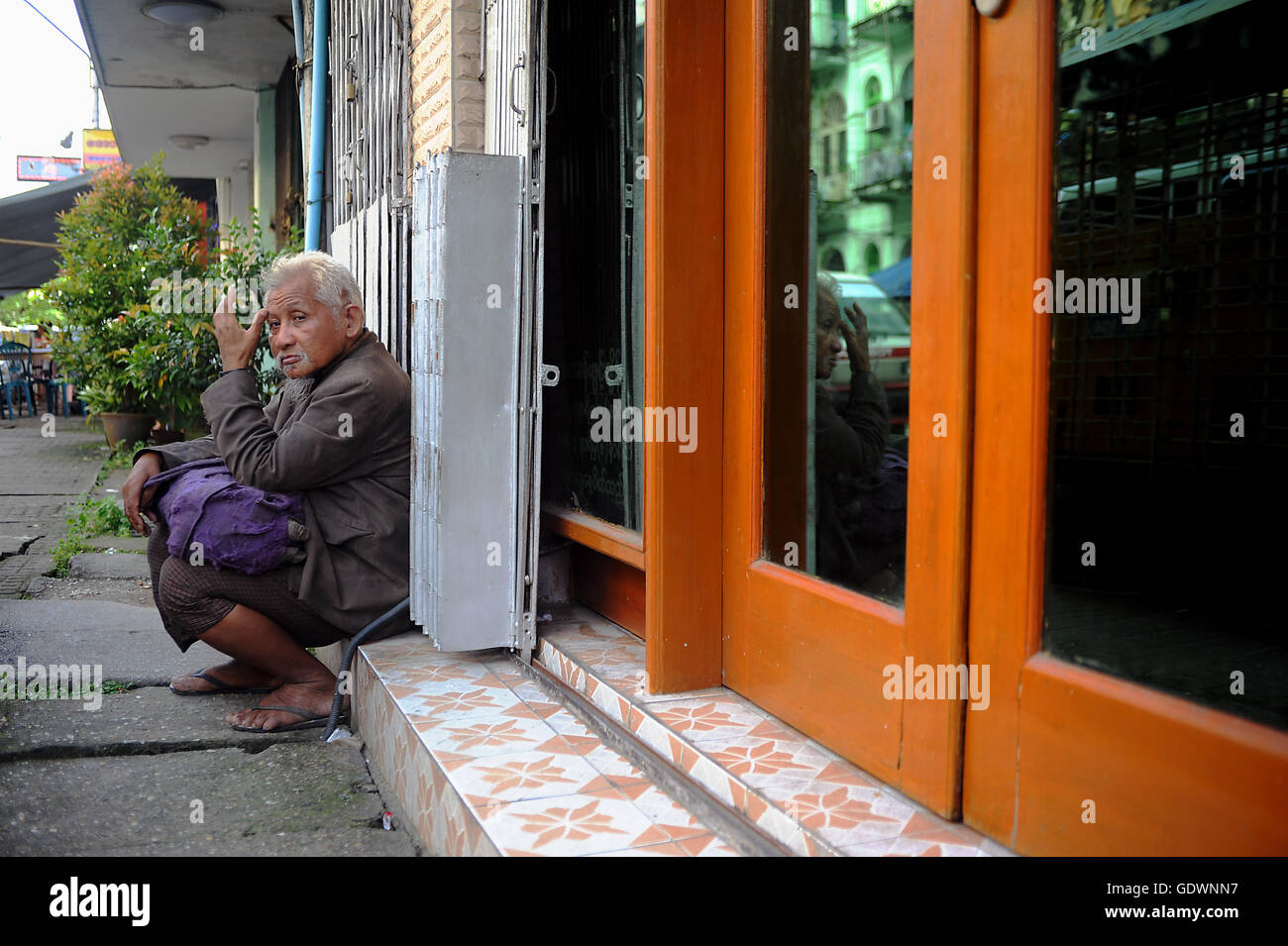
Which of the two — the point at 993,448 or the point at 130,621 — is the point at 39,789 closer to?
the point at 130,621

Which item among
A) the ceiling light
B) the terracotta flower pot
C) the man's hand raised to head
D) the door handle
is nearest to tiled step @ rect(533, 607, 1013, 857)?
the man's hand raised to head

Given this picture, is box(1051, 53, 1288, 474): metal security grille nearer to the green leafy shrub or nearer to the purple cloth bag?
the purple cloth bag

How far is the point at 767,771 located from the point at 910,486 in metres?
0.63

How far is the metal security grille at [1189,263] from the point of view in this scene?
441 cm

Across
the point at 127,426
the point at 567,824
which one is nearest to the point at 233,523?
the point at 567,824

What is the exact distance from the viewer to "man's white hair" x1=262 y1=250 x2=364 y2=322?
3.41 m

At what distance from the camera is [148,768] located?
3031mm

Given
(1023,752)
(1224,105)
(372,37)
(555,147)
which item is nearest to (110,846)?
(1023,752)

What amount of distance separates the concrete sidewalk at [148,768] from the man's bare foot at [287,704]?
5 centimetres

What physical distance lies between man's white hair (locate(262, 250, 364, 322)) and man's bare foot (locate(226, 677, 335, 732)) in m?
1.21

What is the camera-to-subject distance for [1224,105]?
4.82 metres

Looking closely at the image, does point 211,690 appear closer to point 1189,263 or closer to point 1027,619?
point 1027,619

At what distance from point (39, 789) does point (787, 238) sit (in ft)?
7.98

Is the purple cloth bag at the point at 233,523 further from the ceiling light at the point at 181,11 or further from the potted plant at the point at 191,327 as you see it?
the ceiling light at the point at 181,11
